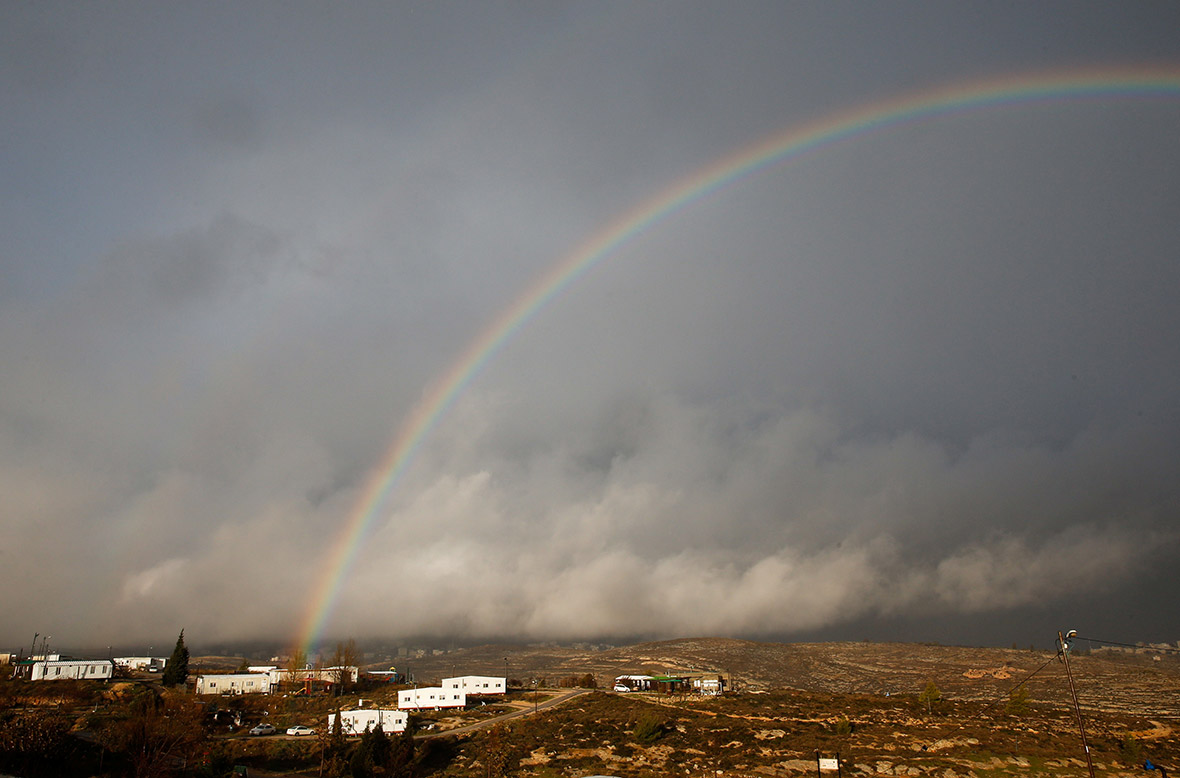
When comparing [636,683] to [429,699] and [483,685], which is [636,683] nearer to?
[483,685]

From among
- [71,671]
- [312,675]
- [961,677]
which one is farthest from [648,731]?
[961,677]

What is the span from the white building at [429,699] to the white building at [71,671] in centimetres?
6760

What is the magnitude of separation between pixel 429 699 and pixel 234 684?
3995 centimetres

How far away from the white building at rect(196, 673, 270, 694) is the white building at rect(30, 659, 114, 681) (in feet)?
89.4

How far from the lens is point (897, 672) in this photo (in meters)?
177

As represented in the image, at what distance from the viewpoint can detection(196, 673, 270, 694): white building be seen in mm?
118000

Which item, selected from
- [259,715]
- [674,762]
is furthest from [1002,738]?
[259,715]

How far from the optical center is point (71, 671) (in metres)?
129

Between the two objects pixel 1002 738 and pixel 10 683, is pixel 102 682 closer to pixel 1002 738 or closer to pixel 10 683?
pixel 10 683

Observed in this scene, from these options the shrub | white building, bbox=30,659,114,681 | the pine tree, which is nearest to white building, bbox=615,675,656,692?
the shrub

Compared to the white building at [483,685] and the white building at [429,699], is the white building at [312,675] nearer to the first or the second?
the white building at [483,685]

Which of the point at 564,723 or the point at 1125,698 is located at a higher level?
the point at 564,723

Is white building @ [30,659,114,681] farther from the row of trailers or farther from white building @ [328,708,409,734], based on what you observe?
the row of trailers

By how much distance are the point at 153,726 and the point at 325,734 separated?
1559 centimetres
